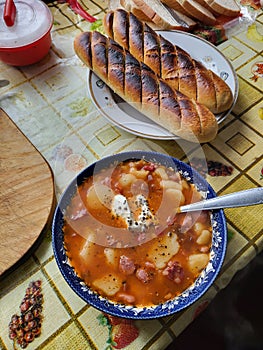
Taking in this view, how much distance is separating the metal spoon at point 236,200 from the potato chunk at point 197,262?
0.12m

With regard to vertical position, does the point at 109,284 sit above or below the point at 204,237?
below

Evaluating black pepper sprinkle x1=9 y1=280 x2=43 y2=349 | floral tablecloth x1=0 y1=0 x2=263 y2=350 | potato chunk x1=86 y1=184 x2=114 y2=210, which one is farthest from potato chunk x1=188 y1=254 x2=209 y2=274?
black pepper sprinkle x1=9 y1=280 x2=43 y2=349

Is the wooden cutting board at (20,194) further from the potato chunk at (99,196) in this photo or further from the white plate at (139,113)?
the white plate at (139,113)

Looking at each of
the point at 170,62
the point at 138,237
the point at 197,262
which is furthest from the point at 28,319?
the point at 170,62

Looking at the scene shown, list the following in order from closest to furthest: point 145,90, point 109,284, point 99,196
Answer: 1. point 109,284
2. point 99,196
3. point 145,90

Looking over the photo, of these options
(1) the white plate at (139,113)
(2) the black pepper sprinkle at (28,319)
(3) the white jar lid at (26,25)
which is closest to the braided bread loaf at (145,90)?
(1) the white plate at (139,113)

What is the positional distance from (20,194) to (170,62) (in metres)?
0.67

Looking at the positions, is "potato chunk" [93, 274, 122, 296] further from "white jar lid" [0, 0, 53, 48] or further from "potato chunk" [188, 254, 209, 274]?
"white jar lid" [0, 0, 53, 48]

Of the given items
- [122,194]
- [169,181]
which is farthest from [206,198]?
[122,194]

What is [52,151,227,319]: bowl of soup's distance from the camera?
891mm

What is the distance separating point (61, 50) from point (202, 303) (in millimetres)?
1111

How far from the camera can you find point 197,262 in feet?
3.05

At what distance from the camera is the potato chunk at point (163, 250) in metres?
0.95

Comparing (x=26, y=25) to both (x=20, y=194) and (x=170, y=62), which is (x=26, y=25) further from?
(x=20, y=194)
